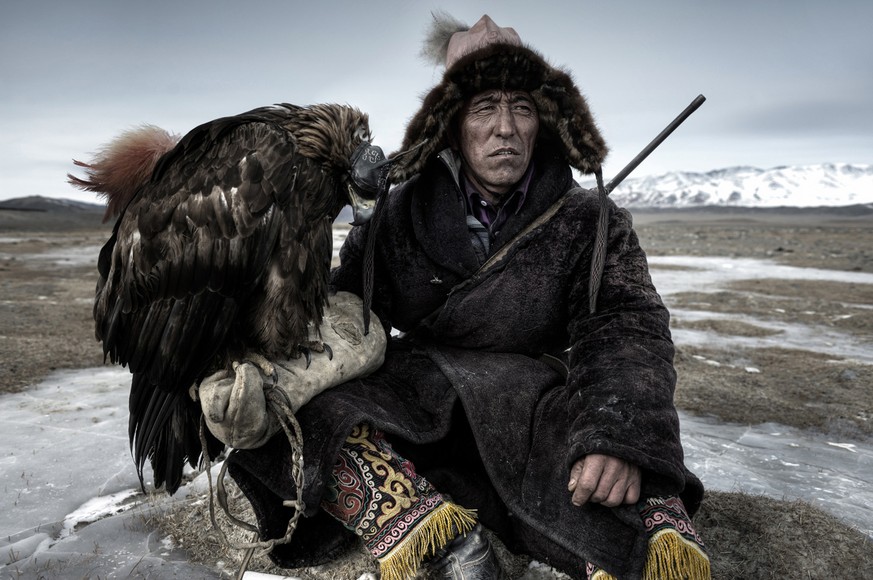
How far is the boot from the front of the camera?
2.00 metres

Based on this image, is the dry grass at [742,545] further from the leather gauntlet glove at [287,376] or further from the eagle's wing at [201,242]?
the eagle's wing at [201,242]

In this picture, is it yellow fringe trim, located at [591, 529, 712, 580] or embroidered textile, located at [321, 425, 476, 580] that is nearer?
yellow fringe trim, located at [591, 529, 712, 580]

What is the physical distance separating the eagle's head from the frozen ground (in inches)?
59.0

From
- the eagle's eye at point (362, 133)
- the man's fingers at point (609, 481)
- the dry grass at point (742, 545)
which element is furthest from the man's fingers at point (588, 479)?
the eagle's eye at point (362, 133)

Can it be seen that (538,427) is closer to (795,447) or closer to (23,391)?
(795,447)

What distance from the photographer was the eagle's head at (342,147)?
6.53ft

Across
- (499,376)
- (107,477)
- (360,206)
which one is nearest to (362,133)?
(360,206)

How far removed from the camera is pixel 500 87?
2.52m

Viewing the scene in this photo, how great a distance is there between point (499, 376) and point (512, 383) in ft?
0.18

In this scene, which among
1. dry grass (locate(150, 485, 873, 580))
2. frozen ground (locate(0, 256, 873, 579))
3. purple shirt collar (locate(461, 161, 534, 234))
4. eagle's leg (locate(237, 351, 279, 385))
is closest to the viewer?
eagle's leg (locate(237, 351, 279, 385))

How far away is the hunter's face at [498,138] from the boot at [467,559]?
1319 millimetres

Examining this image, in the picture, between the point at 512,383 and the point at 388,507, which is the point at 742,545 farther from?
the point at 388,507

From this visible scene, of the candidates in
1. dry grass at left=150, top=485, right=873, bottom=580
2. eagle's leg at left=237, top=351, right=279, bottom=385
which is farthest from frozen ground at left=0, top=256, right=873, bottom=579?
eagle's leg at left=237, top=351, right=279, bottom=385

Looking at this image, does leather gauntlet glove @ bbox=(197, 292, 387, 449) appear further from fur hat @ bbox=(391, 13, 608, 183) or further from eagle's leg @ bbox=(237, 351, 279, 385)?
fur hat @ bbox=(391, 13, 608, 183)
